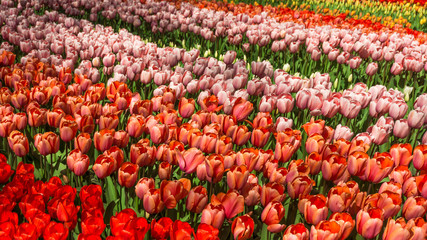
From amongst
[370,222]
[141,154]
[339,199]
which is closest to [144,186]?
[141,154]

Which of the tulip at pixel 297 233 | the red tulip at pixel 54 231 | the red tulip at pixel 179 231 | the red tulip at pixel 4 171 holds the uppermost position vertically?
the tulip at pixel 297 233

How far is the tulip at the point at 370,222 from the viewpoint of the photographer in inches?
63.6

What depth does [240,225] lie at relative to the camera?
1583 mm

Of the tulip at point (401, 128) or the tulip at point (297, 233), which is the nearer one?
the tulip at point (297, 233)

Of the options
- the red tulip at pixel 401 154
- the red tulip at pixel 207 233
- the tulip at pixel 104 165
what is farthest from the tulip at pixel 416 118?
the tulip at pixel 104 165

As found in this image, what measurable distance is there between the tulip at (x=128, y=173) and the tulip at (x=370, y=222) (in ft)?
3.35

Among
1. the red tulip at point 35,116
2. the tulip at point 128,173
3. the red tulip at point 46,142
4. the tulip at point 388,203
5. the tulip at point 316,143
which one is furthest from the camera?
the red tulip at point 35,116

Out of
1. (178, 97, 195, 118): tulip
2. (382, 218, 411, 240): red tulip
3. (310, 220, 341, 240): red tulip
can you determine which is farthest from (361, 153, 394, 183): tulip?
(178, 97, 195, 118): tulip

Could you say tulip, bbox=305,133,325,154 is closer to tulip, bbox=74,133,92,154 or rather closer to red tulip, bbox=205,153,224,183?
red tulip, bbox=205,153,224,183

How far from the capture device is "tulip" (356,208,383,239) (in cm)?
162

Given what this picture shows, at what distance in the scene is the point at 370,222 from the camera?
1.62 metres

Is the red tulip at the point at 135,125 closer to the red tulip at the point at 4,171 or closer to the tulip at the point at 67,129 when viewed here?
the tulip at the point at 67,129

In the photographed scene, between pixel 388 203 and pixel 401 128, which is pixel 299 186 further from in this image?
pixel 401 128

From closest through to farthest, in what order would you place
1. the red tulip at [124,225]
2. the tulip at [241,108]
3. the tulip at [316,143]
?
the red tulip at [124,225], the tulip at [316,143], the tulip at [241,108]
